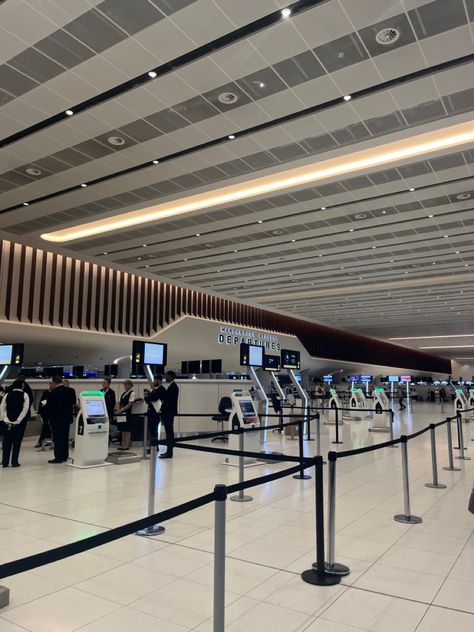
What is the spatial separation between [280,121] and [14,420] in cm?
662

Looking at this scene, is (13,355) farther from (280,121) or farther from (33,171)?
(280,121)

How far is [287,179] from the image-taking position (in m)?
10.6

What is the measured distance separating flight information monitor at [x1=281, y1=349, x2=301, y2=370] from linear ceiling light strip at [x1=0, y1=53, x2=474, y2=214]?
529 cm

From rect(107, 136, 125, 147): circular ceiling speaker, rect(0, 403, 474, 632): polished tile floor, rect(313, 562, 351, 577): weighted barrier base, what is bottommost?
rect(0, 403, 474, 632): polished tile floor

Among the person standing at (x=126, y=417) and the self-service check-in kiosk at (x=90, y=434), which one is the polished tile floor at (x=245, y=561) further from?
the person standing at (x=126, y=417)

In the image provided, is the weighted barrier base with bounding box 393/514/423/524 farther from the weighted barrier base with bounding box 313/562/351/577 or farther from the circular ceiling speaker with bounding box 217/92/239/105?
the circular ceiling speaker with bounding box 217/92/239/105

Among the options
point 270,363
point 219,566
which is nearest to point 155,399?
point 270,363

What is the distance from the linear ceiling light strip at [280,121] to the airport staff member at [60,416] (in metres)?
4.61

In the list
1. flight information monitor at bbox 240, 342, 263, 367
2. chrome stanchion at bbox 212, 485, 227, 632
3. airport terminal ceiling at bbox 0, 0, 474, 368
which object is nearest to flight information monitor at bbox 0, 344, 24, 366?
airport terminal ceiling at bbox 0, 0, 474, 368

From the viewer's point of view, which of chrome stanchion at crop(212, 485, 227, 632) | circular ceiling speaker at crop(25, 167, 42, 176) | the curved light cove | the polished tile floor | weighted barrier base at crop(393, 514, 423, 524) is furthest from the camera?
circular ceiling speaker at crop(25, 167, 42, 176)

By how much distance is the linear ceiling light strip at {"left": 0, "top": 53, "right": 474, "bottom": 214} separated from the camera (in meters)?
6.34

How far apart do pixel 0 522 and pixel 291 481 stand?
12.0ft

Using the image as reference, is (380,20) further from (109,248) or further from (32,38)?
(109,248)

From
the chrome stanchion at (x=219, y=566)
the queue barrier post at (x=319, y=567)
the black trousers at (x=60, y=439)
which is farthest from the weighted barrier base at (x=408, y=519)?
the black trousers at (x=60, y=439)
